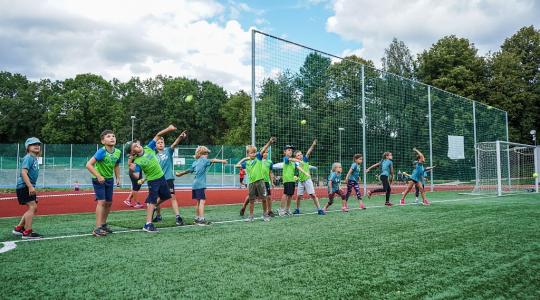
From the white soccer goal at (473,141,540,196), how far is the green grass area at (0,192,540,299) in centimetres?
1468

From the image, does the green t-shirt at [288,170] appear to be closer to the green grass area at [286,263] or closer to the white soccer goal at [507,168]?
the green grass area at [286,263]

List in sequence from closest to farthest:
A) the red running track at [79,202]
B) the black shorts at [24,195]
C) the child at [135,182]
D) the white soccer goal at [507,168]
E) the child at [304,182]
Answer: the black shorts at [24,195], the child at [135,182], the child at [304,182], the red running track at [79,202], the white soccer goal at [507,168]

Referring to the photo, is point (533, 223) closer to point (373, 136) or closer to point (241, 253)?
point (241, 253)

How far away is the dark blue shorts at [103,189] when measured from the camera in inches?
271

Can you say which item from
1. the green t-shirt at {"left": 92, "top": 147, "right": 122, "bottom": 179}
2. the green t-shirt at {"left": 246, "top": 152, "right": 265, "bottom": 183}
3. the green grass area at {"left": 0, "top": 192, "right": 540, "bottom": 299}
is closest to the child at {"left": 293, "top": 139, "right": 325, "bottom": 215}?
the green t-shirt at {"left": 246, "top": 152, "right": 265, "bottom": 183}

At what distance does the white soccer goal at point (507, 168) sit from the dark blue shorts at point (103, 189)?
1872 centimetres

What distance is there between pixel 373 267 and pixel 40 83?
77338 millimetres

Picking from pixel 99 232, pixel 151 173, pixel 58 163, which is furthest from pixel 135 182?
pixel 58 163

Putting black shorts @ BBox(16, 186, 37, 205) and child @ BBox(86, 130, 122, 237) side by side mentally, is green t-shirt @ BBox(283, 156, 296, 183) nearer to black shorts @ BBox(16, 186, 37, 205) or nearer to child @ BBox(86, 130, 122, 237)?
child @ BBox(86, 130, 122, 237)

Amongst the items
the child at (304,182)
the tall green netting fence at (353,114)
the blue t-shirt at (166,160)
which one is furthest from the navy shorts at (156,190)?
the tall green netting fence at (353,114)

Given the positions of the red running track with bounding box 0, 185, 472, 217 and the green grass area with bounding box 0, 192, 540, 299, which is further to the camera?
the red running track with bounding box 0, 185, 472, 217

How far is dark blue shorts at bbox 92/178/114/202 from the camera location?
22.6 feet

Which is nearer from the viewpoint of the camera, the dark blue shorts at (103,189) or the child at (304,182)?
the dark blue shorts at (103,189)

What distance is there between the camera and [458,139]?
2275cm
